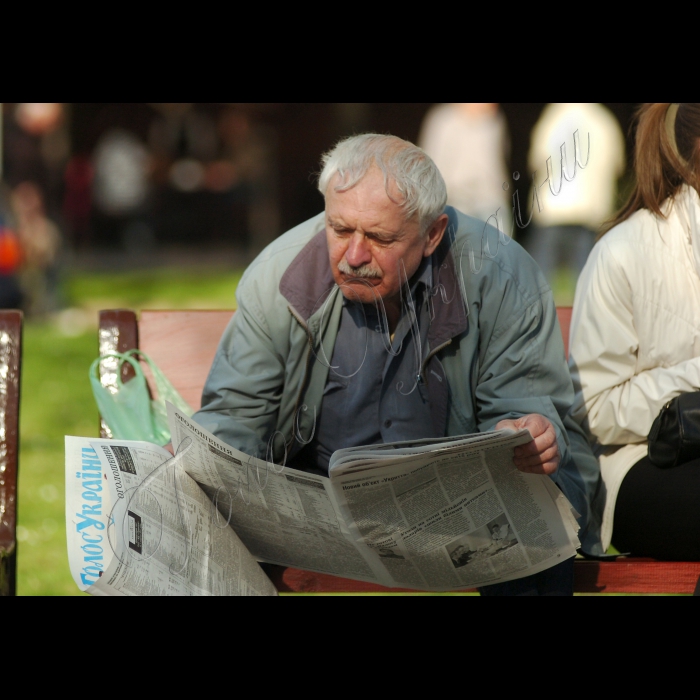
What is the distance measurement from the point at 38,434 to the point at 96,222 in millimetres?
9627

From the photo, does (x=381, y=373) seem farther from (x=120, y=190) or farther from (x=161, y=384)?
(x=120, y=190)

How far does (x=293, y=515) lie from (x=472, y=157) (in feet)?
6.65

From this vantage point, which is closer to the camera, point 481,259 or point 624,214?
point 481,259

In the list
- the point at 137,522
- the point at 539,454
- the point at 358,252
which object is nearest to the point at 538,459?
the point at 539,454

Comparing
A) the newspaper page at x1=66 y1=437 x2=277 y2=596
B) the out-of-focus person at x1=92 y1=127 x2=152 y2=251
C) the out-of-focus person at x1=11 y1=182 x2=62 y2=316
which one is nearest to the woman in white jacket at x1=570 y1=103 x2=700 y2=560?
the newspaper page at x1=66 y1=437 x2=277 y2=596

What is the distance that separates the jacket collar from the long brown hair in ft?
1.74

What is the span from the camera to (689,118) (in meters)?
2.24

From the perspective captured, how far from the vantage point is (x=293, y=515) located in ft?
6.70

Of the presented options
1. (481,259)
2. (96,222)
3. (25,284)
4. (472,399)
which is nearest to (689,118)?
(481,259)

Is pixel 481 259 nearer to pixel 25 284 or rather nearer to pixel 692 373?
pixel 692 373

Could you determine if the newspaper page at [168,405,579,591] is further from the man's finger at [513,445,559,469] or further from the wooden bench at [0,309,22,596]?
the wooden bench at [0,309,22,596]

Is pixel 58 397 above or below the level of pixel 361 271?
below

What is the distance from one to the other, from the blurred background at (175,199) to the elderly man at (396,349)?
157mm

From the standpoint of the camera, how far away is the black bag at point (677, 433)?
7.16 ft
